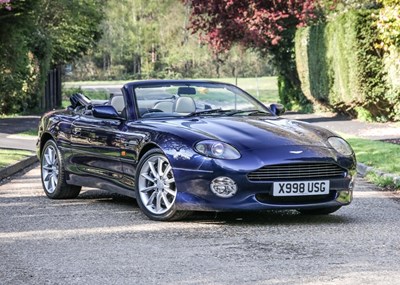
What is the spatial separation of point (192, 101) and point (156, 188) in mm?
1336

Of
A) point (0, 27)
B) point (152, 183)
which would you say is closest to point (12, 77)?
point (0, 27)

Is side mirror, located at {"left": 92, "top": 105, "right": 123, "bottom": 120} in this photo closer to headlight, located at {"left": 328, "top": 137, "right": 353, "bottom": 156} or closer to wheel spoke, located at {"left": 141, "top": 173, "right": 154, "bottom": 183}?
wheel spoke, located at {"left": 141, "top": 173, "right": 154, "bottom": 183}

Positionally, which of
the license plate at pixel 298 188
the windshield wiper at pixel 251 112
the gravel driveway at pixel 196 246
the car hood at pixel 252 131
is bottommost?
the gravel driveway at pixel 196 246

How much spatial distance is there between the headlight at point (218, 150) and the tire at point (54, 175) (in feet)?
9.55

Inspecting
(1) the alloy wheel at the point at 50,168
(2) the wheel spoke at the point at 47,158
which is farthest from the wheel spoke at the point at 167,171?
(2) the wheel spoke at the point at 47,158

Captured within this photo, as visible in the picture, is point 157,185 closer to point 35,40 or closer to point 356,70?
point 356,70

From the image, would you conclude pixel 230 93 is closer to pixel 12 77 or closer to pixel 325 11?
pixel 12 77

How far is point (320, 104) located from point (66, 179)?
25552 mm

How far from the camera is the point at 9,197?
12.3 metres

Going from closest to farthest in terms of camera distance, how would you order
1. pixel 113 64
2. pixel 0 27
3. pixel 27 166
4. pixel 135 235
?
pixel 135 235 → pixel 27 166 → pixel 0 27 → pixel 113 64

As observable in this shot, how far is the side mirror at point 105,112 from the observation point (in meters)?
10.7

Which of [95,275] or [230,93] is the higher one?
[230,93]

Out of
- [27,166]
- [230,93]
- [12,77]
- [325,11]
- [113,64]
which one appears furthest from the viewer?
[113,64]

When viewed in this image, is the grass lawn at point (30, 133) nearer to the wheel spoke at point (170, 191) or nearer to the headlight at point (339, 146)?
the wheel spoke at point (170, 191)
